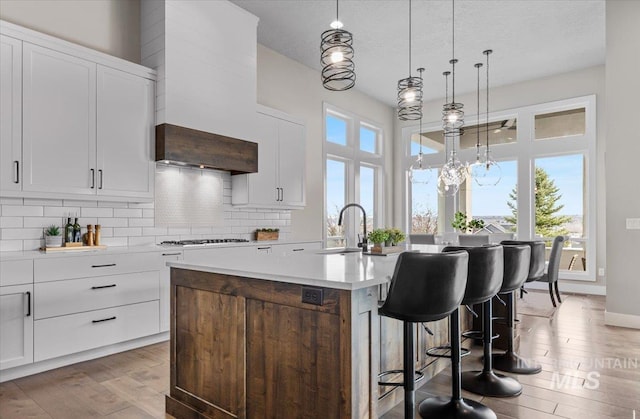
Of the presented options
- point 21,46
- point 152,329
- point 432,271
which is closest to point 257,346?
point 432,271

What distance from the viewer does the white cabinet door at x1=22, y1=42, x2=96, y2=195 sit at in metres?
3.09

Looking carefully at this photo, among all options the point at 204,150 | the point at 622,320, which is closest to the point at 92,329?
the point at 204,150

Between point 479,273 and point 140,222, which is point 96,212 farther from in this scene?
point 479,273

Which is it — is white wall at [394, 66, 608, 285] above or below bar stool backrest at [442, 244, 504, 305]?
above

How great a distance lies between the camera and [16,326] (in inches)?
111

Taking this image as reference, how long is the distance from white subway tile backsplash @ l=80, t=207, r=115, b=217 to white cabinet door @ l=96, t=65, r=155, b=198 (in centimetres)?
30

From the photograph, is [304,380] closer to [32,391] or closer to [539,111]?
[32,391]

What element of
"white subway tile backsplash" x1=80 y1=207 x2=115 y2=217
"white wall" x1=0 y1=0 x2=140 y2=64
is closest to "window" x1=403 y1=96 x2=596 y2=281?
"white wall" x1=0 y1=0 x2=140 y2=64

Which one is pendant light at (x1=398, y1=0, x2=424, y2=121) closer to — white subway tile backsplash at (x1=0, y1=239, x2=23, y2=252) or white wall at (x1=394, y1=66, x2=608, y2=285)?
white subway tile backsplash at (x1=0, y1=239, x2=23, y2=252)

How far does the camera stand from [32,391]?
2666mm

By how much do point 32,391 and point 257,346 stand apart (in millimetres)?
1851

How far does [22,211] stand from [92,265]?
0.75m

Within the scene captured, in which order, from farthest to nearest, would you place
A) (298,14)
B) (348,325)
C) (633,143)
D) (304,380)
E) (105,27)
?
1. (298,14)
2. (633,143)
3. (105,27)
4. (304,380)
5. (348,325)

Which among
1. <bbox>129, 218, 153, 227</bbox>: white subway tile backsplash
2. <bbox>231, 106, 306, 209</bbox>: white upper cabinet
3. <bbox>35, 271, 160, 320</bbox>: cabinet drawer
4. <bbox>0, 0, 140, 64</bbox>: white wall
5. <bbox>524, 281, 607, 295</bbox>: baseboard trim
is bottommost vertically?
<bbox>524, 281, 607, 295</bbox>: baseboard trim
